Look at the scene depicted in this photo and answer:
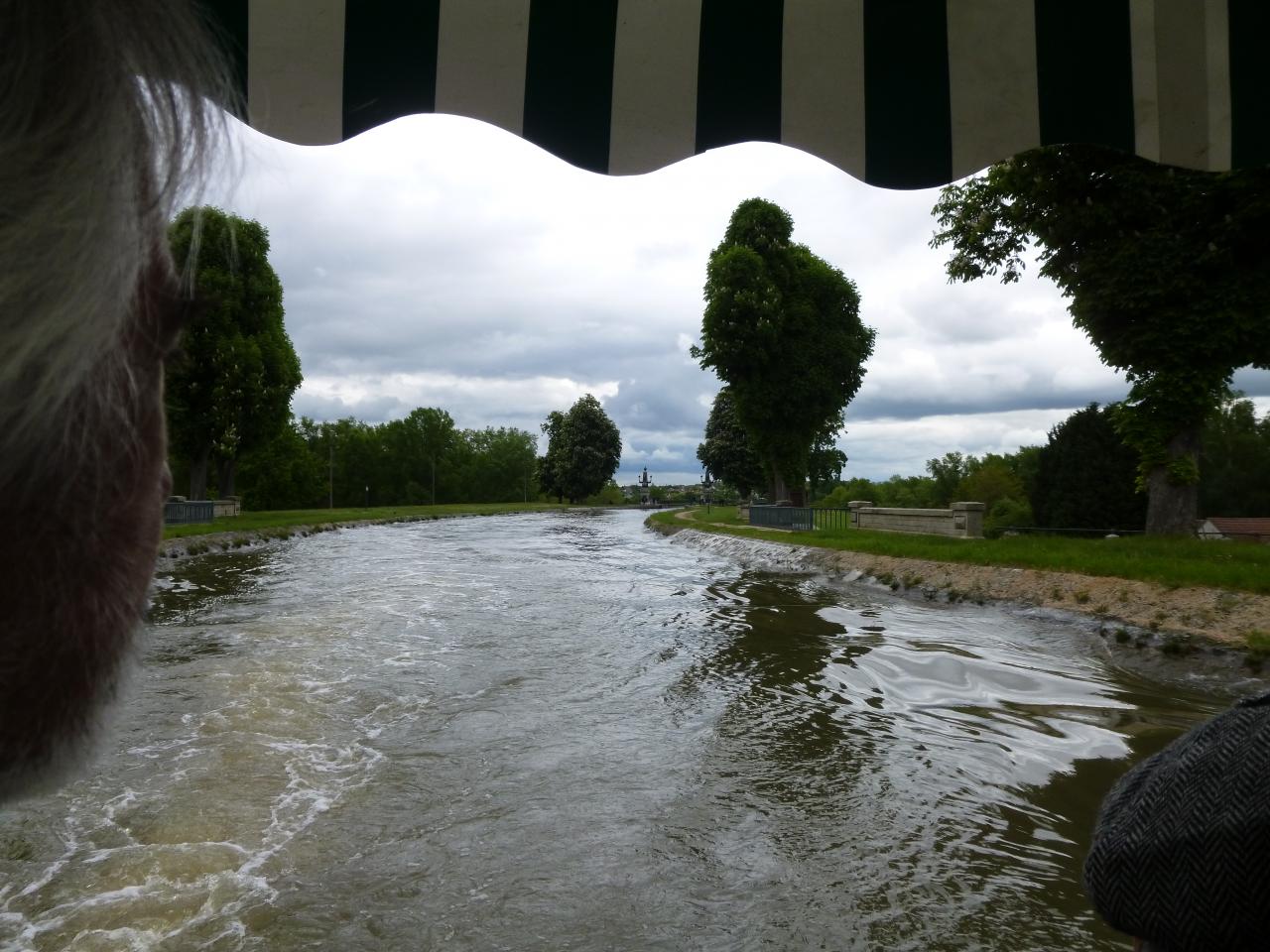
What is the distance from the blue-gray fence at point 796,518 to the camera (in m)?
25.2

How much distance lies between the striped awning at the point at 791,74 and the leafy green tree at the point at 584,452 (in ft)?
269

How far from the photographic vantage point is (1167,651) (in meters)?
6.99

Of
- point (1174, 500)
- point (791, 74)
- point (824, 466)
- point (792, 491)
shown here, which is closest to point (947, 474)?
point (824, 466)

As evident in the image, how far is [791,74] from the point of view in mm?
1997

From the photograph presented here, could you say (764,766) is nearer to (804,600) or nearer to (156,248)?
(156,248)

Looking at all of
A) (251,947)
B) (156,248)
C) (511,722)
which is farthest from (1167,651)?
(156,248)

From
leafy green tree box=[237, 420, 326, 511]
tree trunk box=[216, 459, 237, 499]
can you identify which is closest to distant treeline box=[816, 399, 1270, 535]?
tree trunk box=[216, 459, 237, 499]

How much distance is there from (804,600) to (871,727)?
5737mm

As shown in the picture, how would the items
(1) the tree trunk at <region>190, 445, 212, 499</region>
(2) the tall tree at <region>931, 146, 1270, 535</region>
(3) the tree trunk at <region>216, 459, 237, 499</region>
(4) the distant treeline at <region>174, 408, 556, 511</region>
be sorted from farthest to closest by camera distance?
(4) the distant treeline at <region>174, 408, 556, 511</region>, (3) the tree trunk at <region>216, 459, 237, 499</region>, (1) the tree trunk at <region>190, 445, 212, 499</region>, (2) the tall tree at <region>931, 146, 1270, 535</region>

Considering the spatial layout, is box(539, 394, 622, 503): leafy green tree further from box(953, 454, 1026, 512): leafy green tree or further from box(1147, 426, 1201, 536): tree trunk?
box(1147, 426, 1201, 536): tree trunk

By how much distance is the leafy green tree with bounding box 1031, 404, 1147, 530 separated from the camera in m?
21.2

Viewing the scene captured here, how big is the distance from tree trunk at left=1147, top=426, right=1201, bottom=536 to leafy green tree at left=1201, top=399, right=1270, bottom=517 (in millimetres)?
29989

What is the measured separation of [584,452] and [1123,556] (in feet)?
246

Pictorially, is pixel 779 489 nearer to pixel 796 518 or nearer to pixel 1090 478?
pixel 796 518
